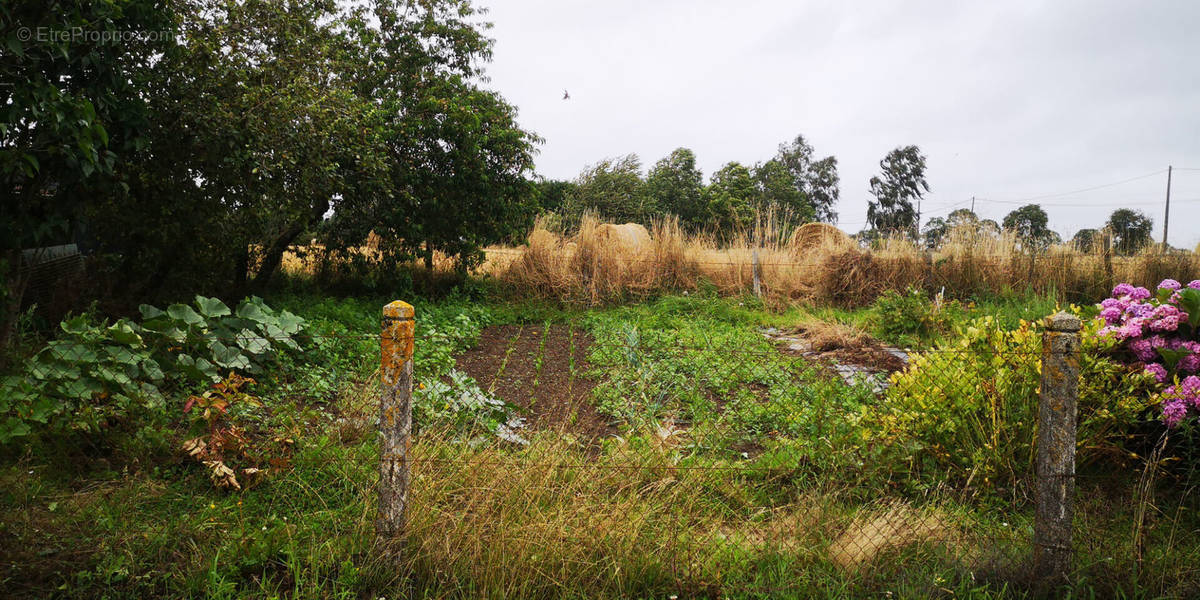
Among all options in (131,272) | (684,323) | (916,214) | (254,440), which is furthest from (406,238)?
(916,214)

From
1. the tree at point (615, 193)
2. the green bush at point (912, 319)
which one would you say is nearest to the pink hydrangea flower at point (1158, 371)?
the green bush at point (912, 319)

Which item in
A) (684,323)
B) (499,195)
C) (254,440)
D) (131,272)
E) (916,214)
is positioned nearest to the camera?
(254,440)

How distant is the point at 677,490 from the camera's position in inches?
110

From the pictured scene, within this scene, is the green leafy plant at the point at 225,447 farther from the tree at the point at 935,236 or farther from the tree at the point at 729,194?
the tree at the point at 729,194

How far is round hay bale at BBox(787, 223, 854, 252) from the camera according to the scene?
1155 centimetres

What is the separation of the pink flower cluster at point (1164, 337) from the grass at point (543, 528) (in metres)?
0.47

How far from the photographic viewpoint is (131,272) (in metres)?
6.53

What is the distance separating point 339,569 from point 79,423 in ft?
5.98

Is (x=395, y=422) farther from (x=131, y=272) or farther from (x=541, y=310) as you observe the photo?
(x=541, y=310)

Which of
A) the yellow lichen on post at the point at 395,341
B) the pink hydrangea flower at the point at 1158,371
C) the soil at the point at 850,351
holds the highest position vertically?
the yellow lichen on post at the point at 395,341

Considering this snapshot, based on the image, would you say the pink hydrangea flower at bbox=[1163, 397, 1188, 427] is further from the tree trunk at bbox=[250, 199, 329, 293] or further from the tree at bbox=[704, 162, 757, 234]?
the tree at bbox=[704, 162, 757, 234]

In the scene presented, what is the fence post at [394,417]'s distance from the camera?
2258mm

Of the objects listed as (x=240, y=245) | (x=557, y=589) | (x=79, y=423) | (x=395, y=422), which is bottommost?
(x=557, y=589)

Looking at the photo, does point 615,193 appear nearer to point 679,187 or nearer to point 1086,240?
point 679,187
